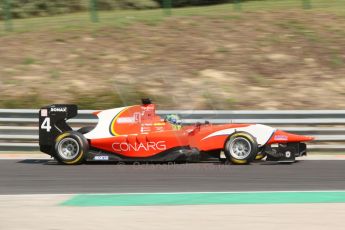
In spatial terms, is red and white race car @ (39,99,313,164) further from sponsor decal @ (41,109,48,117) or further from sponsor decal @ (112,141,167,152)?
sponsor decal @ (41,109,48,117)

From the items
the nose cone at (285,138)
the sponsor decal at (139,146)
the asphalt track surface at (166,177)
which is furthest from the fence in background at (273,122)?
the nose cone at (285,138)

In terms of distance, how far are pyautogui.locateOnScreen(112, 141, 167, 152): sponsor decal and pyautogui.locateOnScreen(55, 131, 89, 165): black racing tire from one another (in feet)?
1.64

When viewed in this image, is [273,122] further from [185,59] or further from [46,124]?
[185,59]

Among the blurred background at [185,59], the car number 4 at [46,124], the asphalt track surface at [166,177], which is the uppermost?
the blurred background at [185,59]

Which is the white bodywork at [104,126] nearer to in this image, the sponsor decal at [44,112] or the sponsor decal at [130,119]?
the sponsor decal at [130,119]

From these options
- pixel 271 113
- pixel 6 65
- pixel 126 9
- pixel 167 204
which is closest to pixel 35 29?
pixel 6 65

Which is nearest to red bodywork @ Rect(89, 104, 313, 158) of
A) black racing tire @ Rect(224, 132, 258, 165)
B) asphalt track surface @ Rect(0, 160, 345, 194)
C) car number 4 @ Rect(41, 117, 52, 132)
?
black racing tire @ Rect(224, 132, 258, 165)

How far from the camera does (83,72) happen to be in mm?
17641

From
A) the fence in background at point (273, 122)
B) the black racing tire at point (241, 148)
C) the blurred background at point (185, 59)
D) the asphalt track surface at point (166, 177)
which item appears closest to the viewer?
the asphalt track surface at point (166, 177)

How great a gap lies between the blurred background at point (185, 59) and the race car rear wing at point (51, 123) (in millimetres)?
3809

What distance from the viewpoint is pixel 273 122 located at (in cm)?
1352

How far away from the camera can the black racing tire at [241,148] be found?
11516mm

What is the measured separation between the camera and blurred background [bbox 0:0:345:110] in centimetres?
1630

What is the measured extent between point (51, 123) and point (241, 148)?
9.99ft
